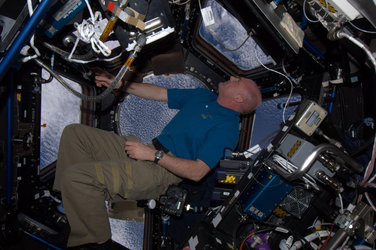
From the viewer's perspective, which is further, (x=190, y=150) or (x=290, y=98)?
(x=290, y=98)

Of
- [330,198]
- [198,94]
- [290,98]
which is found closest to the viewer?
[330,198]

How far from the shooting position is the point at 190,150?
88.0 inches

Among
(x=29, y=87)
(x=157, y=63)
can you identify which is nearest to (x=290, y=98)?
(x=157, y=63)

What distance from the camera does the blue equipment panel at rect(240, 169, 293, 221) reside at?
6.61 ft

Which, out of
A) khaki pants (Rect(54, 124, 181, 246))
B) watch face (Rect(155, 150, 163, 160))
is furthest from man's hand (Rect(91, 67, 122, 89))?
watch face (Rect(155, 150, 163, 160))

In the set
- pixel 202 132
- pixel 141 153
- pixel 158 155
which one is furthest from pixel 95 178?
pixel 202 132

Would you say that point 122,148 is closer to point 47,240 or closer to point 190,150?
point 190,150

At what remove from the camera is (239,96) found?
91.0 inches

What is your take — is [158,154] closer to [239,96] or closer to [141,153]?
[141,153]

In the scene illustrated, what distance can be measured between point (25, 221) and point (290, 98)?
2.74m

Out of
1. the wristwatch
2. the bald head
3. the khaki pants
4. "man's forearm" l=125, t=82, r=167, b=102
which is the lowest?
the khaki pants

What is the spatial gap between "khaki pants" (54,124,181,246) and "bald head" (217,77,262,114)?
882mm

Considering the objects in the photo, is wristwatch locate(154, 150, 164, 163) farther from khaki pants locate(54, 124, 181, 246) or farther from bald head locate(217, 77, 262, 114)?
bald head locate(217, 77, 262, 114)

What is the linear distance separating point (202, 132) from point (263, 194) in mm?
740
